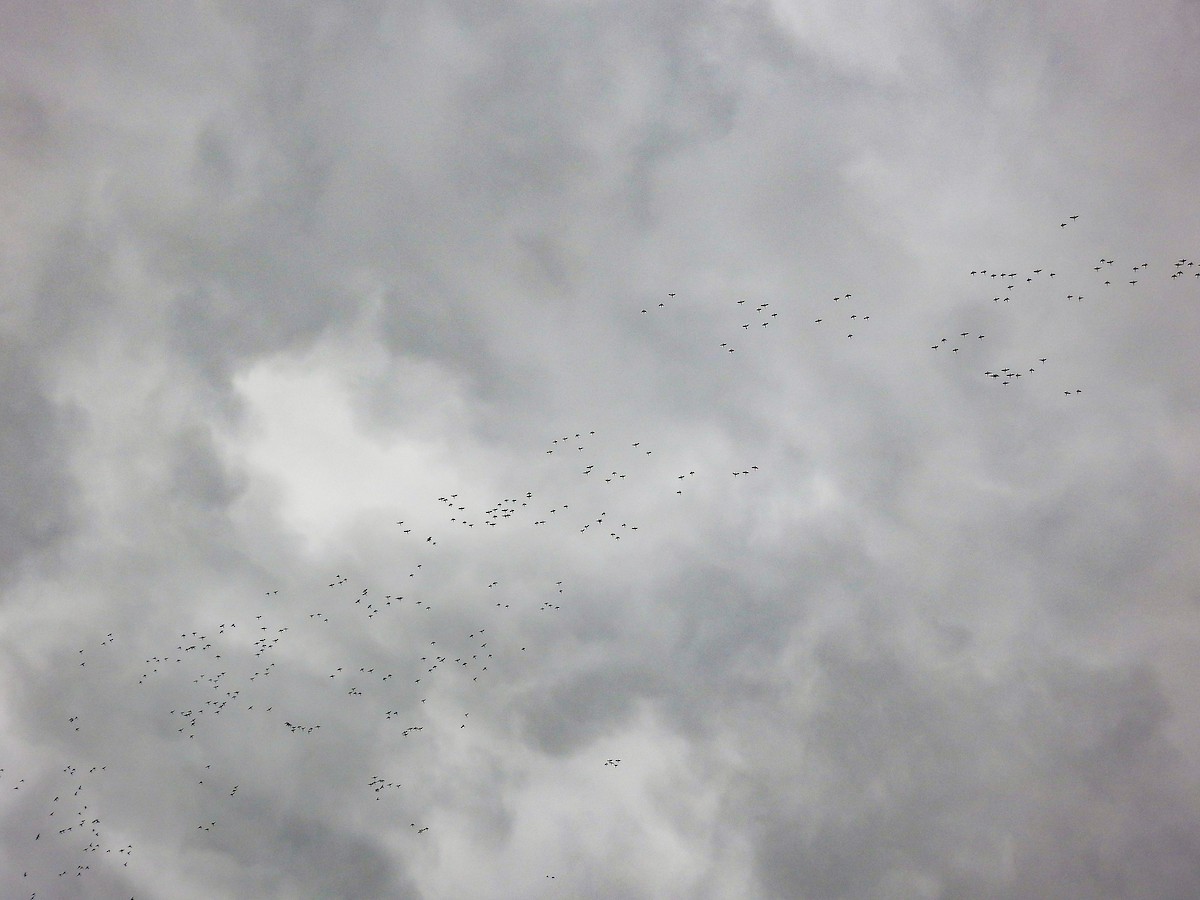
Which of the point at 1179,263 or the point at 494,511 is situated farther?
the point at 494,511

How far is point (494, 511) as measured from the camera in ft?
639

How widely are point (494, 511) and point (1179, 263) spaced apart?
137 meters

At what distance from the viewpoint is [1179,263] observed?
6826 inches

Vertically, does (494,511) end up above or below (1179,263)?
below
